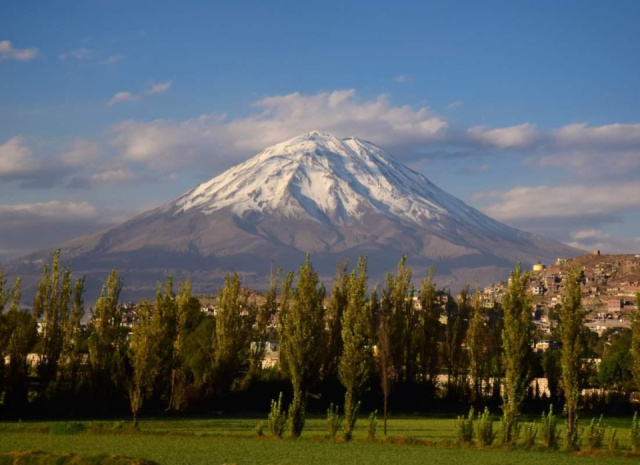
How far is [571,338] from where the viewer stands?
39.8m

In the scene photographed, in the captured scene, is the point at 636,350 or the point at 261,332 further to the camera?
the point at 261,332

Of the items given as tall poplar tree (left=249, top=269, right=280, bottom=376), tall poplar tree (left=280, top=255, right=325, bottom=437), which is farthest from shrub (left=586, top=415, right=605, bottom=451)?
tall poplar tree (left=249, top=269, right=280, bottom=376)

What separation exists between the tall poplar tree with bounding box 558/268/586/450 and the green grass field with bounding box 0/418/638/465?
347 cm

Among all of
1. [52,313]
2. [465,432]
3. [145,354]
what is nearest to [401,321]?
[52,313]

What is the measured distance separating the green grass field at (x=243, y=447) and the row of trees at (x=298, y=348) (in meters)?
2.09

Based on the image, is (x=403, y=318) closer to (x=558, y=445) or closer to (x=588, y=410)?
(x=588, y=410)

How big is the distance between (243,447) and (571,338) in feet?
48.5

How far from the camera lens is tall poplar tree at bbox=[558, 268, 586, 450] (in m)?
38.9

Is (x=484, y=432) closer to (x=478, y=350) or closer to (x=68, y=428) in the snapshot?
(x=68, y=428)

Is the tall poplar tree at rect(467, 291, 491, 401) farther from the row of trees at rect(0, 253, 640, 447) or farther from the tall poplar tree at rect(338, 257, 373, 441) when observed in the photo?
the tall poplar tree at rect(338, 257, 373, 441)

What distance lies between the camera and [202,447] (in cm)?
3372

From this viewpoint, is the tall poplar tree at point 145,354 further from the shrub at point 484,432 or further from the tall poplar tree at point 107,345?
the shrub at point 484,432

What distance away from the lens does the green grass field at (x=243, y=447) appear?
101 feet

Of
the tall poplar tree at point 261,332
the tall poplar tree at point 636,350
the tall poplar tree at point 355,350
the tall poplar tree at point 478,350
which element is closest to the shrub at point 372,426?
the tall poplar tree at point 355,350
